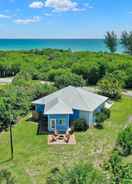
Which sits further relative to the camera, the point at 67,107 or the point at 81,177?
the point at 67,107

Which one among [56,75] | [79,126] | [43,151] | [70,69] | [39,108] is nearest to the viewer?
[43,151]

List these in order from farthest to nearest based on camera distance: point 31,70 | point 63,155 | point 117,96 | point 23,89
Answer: point 31,70
point 117,96
point 23,89
point 63,155

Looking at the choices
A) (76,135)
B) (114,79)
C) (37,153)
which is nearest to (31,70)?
(114,79)

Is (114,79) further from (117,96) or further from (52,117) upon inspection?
(52,117)

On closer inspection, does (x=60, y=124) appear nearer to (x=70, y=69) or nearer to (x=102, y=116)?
(x=102, y=116)

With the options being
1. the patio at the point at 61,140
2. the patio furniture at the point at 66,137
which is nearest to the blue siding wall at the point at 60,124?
the patio at the point at 61,140

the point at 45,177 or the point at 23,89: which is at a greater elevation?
the point at 23,89

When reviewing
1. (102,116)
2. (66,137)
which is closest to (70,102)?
(102,116)

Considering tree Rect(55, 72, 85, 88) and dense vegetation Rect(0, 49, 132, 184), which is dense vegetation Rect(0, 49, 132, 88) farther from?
dense vegetation Rect(0, 49, 132, 184)
